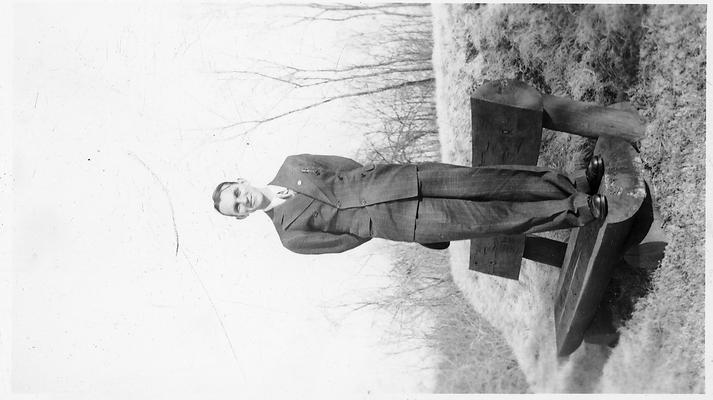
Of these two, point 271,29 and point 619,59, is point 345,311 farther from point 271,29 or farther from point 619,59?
point 619,59

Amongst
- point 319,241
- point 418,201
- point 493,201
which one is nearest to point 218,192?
point 319,241

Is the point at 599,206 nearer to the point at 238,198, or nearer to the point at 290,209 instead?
the point at 290,209

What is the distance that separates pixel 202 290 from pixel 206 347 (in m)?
Result: 0.30

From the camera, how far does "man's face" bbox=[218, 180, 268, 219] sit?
335 cm

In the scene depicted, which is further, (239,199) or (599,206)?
(239,199)

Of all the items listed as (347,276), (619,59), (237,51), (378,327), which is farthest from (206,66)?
(619,59)

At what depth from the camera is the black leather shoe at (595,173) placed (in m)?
3.14

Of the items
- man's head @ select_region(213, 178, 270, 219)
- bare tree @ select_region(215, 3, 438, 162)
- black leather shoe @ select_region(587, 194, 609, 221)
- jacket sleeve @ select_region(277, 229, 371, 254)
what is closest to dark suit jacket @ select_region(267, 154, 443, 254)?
jacket sleeve @ select_region(277, 229, 371, 254)

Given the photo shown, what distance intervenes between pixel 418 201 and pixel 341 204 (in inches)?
13.9

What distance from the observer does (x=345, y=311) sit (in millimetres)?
3777

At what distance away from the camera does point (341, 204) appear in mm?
3271

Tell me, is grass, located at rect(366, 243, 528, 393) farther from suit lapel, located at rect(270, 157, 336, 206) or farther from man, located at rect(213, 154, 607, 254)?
suit lapel, located at rect(270, 157, 336, 206)

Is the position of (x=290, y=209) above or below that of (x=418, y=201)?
below

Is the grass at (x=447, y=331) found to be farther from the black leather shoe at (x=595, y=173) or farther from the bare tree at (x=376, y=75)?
the black leather shoe at (x=595, y=173)
